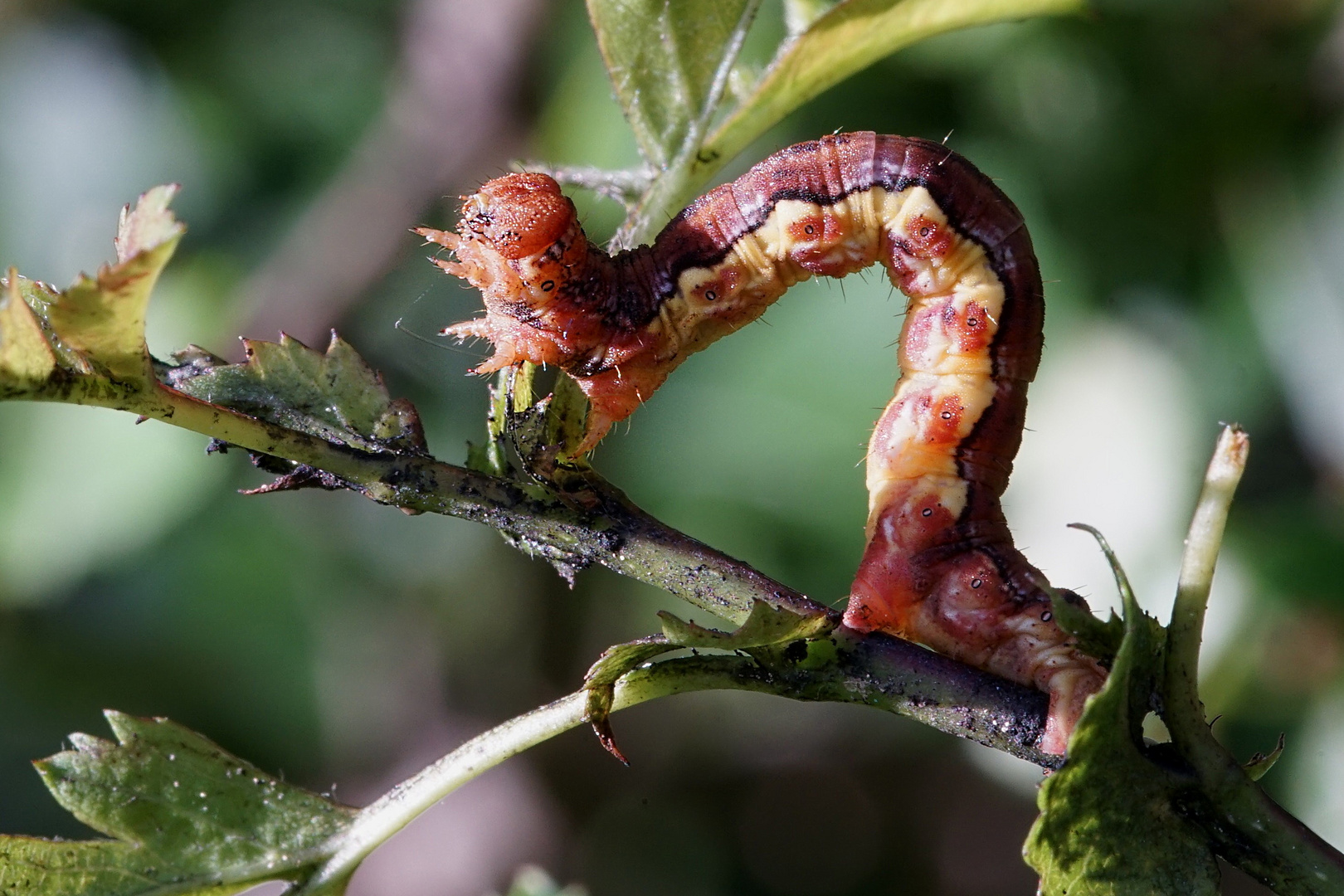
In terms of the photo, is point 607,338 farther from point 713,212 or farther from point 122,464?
point 122,464

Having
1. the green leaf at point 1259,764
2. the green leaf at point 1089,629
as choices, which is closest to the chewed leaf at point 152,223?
the green leaf at point 1089,629

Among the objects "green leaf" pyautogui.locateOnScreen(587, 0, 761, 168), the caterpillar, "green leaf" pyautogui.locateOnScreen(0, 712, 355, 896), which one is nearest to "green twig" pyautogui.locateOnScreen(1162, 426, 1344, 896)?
the caterpillar

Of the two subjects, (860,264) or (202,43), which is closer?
(860,264)

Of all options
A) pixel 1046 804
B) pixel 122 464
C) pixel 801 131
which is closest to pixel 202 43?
pixel 122 464

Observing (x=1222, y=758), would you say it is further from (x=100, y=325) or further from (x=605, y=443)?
(x=605, y=443)

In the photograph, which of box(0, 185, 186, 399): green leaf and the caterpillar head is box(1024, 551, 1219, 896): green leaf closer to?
the caterpillar head
